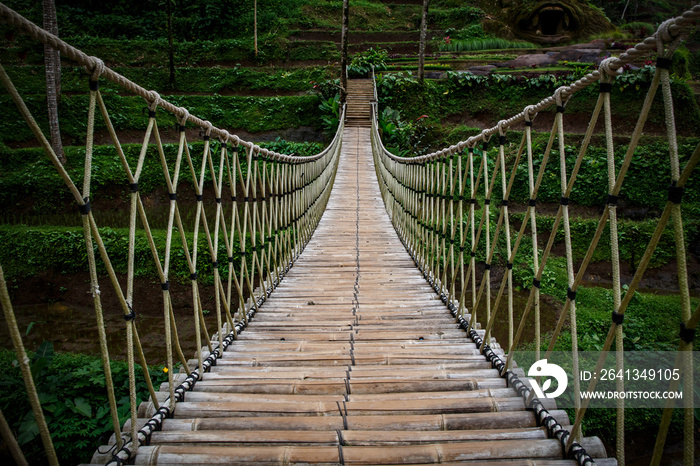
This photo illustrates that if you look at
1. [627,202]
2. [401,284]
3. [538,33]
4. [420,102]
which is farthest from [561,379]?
[538,33]

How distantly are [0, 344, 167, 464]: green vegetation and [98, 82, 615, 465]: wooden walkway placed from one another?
1646 millimetres

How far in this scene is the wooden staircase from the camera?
12.5 metres

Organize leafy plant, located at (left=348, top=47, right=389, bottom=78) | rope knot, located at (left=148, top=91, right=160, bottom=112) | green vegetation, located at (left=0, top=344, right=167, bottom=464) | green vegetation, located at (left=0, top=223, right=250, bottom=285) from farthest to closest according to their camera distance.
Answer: leafy plant, located at (left=348, top=47, right=389, bottom=78) < green vegetation, located at (left=0, top=223, right=250, bottom=285) < green vegetation, located at (left=0, top=344, right=167, bottom=464) < rope knot, located at (left=148, top=91, right=160, bottom=112)

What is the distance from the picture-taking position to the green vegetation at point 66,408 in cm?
278

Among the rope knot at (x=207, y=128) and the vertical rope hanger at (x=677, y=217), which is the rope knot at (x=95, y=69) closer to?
the rope knot at (x=207, y=128)

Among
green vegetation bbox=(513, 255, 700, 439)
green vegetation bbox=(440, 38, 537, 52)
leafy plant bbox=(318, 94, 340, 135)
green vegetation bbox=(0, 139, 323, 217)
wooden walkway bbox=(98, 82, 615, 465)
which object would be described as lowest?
green vegetation bbox=(513, 255, 700, 439)

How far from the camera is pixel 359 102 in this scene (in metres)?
13.0

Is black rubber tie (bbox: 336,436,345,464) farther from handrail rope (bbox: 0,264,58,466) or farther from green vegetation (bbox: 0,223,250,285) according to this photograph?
green vegetation (bbox: 0,223,250,285)

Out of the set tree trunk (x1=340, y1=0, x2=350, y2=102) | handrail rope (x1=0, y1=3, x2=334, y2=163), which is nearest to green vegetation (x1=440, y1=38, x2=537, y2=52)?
tree trunk (x1=340, y1=0, x2=350, y2=102)

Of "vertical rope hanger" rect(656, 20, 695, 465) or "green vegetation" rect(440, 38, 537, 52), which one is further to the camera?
"green vegetation" rect(440, 38, 537, 52)

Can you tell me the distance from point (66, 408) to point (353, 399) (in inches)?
109

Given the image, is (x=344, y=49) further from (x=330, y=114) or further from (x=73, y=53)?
(x=73, y=53)

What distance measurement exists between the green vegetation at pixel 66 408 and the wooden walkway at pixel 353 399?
165 cm

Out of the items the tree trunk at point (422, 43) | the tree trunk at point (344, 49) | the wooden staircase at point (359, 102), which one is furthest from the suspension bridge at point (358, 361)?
the tree trunk at point (422, 43)
